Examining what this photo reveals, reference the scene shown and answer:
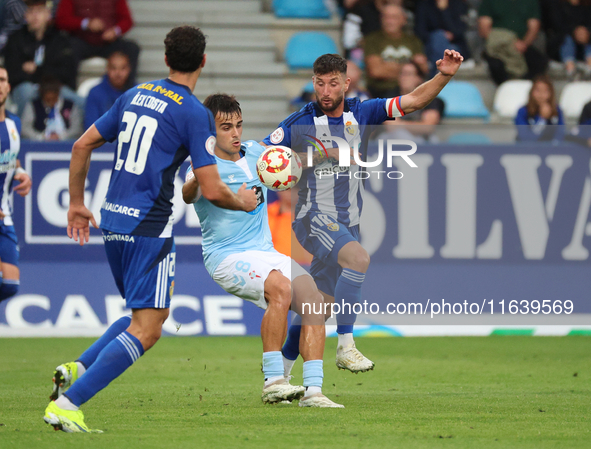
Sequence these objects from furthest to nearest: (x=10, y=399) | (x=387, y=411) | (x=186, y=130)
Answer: (x=10, y=399) → (x=387, y=411) → (x=186, y=130)

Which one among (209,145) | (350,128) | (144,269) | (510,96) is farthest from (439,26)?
(144,269)

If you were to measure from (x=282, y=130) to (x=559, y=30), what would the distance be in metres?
9.56

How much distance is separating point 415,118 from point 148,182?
743 centimetres

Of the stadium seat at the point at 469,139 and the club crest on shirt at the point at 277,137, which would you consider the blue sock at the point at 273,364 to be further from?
the stadium seat at the point at 469,139

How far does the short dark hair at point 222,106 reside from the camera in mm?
5805

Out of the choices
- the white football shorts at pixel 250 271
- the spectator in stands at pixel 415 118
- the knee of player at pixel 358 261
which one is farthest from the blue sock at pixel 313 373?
the spectator in stands at pixel 415 118

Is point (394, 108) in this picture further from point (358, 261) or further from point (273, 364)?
point (273, 364)

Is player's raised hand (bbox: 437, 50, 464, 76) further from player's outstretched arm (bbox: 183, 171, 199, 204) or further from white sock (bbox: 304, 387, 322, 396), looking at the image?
white sock (bbox: 304, 387, 322, 396)

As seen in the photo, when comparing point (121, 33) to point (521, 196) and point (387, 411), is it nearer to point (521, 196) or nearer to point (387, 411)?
point (521, 196)

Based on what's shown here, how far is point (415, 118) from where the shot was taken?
11.8 meters

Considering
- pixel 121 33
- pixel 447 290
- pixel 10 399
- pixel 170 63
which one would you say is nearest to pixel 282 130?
pixel 170 63

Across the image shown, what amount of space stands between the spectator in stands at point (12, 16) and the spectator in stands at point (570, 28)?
854cm

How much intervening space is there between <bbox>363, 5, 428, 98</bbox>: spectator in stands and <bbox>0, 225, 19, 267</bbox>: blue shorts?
6.35m

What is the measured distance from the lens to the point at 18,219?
1008 centimetres
